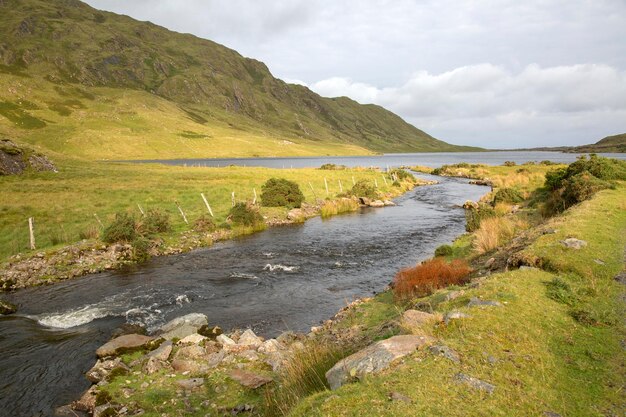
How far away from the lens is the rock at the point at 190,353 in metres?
12.4

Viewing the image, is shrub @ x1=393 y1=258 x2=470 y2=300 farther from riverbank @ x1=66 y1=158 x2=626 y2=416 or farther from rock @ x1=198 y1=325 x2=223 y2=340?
rock @ x1=198 y1=325 x2=223 y2=340

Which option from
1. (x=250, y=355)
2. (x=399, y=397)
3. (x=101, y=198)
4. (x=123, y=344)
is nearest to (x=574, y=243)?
(x=399, y=397)

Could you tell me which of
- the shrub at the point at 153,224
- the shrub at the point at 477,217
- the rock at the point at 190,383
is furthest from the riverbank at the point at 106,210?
the shrub at the point at 477,217

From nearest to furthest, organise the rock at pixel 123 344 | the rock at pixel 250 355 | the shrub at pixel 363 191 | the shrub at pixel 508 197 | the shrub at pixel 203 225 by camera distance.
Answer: the rock at pixel 250 355, the rock at pixel 123 344, the shrub at pixel 203 225, the shrub at pixel 508 197, the shrub at pixel 363 191

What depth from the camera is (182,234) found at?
103 ft

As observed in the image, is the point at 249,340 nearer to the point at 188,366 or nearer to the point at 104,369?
the point at 188,366

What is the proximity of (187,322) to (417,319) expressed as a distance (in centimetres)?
1009

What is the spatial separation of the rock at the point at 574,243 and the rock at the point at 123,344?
17.7 m

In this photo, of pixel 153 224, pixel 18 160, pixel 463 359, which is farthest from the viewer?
pixel 18 160

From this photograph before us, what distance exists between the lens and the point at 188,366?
11.8 meters

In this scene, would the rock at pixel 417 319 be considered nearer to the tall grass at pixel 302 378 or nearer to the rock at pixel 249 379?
the tall grass at pixel 302 378

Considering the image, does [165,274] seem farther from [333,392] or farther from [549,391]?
[549,391]

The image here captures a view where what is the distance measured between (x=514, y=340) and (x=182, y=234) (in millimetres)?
28349

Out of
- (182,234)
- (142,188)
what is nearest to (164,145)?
(142,188)
